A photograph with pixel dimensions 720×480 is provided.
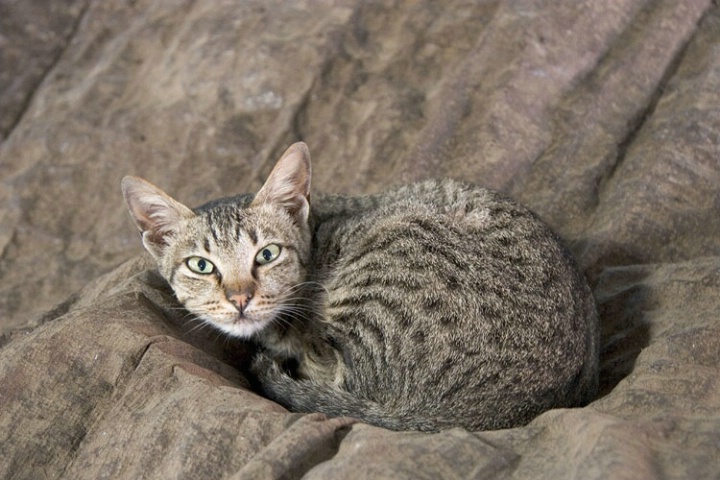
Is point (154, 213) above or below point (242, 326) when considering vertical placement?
above

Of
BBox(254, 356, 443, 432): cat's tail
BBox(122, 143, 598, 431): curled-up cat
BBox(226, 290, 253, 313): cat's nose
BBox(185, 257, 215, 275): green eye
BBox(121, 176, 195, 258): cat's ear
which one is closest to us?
BBox(254, 356, 443, 432): cat's tail

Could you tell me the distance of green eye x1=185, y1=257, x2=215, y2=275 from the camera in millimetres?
3984

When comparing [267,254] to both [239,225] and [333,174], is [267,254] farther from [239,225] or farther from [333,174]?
[333,174]

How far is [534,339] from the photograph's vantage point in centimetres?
339

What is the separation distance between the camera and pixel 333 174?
232 inches

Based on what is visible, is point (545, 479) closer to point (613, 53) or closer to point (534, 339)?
point (534, 339)

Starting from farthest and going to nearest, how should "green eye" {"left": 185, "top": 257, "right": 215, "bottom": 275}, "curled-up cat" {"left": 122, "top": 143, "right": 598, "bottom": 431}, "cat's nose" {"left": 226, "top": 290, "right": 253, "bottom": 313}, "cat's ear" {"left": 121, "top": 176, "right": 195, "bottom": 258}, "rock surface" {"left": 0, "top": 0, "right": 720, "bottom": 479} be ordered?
"cat's ear" {"left": 121, "top": 176, "right": 195, "bottom": 258}, "green eye" {"left": 185, "top": 257, "right": 215, "bottom": 275}, "cat's nose" {"left": 226, "top": 290, "right": 253, "bottom": 313}, "curled-up cat" {"left": 122, "top": 143, "right": 598, "bottom": 431}, "rock surface" {"left": 0, "top": 0, "right": 720, "bottom": 479}

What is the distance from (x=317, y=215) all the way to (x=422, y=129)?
1.48 meters

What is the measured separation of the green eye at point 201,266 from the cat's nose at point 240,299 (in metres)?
0.22

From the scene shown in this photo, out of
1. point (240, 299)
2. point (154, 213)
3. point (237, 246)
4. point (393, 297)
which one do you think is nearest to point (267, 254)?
point (237, 246)

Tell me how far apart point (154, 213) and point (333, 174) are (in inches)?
76.2

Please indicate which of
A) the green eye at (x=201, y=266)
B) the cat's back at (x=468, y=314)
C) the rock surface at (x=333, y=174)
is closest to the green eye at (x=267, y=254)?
the green eye at (x=201, y=266)

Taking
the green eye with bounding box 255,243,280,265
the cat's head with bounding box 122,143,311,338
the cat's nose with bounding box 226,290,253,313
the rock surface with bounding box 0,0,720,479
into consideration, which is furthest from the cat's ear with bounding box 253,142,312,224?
the rock surface with bounding box 0,0,720,479

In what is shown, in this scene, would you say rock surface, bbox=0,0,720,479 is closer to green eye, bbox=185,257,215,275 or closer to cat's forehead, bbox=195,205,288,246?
green eye, bbox=185,257,215,275
